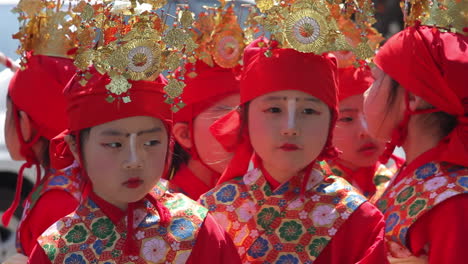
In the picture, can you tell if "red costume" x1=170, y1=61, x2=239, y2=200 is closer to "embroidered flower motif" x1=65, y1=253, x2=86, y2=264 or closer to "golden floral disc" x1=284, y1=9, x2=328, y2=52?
"golden floral disc" x1=284, y1=9, x2=328, y2=52

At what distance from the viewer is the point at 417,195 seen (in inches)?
132

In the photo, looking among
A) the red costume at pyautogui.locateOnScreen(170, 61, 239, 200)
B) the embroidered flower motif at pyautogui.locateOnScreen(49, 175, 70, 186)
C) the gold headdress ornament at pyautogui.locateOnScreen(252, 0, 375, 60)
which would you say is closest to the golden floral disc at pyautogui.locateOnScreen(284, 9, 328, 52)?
the gold headdress ornament at pyautogui.locateOnScreen(252, 0, 375, 60)

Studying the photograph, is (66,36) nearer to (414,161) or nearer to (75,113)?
(75,113)

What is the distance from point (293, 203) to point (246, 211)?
0.66 ft

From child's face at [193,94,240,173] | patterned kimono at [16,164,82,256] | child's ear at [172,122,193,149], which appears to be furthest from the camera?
child's ear at [172,122,193,149]

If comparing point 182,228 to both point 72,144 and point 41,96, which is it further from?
point 41,96

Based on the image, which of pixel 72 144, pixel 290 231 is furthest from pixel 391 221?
pixel 72 144

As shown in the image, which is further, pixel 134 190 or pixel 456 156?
pixel 456 156

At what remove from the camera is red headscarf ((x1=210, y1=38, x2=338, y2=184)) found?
3285mm

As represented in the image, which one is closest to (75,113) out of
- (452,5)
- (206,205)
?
(206,205)

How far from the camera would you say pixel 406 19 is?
3707 mm

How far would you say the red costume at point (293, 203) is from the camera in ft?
10.4

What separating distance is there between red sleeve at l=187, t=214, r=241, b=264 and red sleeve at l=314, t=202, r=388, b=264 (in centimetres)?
37

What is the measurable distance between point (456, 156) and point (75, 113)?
1.47 metres
